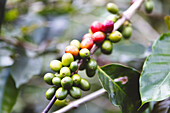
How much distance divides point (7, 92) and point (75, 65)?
2.52 ft

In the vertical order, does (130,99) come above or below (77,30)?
above

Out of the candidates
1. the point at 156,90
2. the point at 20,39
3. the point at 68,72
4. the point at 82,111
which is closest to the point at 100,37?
the point at 68,72

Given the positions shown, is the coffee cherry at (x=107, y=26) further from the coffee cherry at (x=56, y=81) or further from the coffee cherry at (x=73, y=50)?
the coffee cherry at (x=56, y=81)

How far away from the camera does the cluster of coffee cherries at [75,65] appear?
0.92 m

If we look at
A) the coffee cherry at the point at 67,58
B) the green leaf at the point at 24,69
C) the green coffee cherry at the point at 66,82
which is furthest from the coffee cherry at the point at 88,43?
the green leaf at the point at 24,69

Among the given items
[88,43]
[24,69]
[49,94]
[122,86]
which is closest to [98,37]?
[88,43]

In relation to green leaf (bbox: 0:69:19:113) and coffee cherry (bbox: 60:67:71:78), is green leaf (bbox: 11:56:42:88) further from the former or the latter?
coffee cherry (bbox: 60:67:71:78)

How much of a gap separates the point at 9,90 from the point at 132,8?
1053 mm

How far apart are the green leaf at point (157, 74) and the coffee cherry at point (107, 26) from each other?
264 mm

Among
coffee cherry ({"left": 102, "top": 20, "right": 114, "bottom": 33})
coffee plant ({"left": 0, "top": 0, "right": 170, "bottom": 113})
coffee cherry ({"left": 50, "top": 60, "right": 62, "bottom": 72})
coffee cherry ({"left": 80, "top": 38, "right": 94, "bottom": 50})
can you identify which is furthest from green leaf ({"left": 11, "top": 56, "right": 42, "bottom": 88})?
coffee cherry ({"left": 102, "top": 20, "right": 114, "bottom": 33})

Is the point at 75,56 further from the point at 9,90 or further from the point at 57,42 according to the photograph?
the point at 57,42

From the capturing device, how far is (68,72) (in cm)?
93

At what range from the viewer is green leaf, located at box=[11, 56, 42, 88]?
4.84 feet

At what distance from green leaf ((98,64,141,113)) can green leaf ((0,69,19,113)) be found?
707 millimetres
